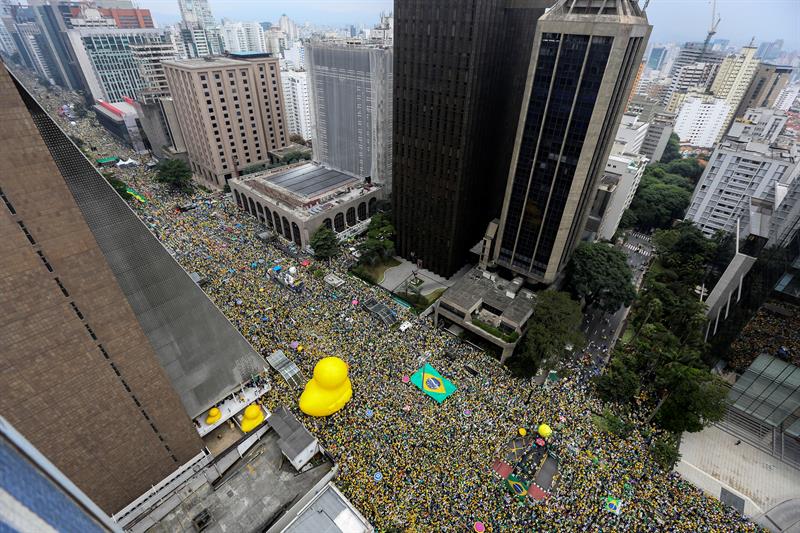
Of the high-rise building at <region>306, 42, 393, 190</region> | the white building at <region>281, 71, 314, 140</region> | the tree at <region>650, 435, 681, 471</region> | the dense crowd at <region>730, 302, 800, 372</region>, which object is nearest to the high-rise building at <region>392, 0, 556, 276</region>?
the high-rise building at <region>306, 42, 393, 190</region>

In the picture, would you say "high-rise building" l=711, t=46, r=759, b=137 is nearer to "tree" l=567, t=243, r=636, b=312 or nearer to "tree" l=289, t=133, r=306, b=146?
"tree" l=567, t=243, r=636, b=312

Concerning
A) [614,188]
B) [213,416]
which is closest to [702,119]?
[614,188]

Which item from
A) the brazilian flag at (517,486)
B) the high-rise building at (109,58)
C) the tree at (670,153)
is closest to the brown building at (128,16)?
the high-rise building at (109,58)

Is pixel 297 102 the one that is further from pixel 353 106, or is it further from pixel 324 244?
pixel 324 244

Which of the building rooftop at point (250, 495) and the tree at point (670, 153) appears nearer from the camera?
the building rooftop at point (250, 495)

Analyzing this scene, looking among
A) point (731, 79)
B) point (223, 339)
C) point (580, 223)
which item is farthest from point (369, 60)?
point (731, 79)

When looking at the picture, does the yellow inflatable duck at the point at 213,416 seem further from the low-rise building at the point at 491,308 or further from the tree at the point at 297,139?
the tree at the point at 297,139
